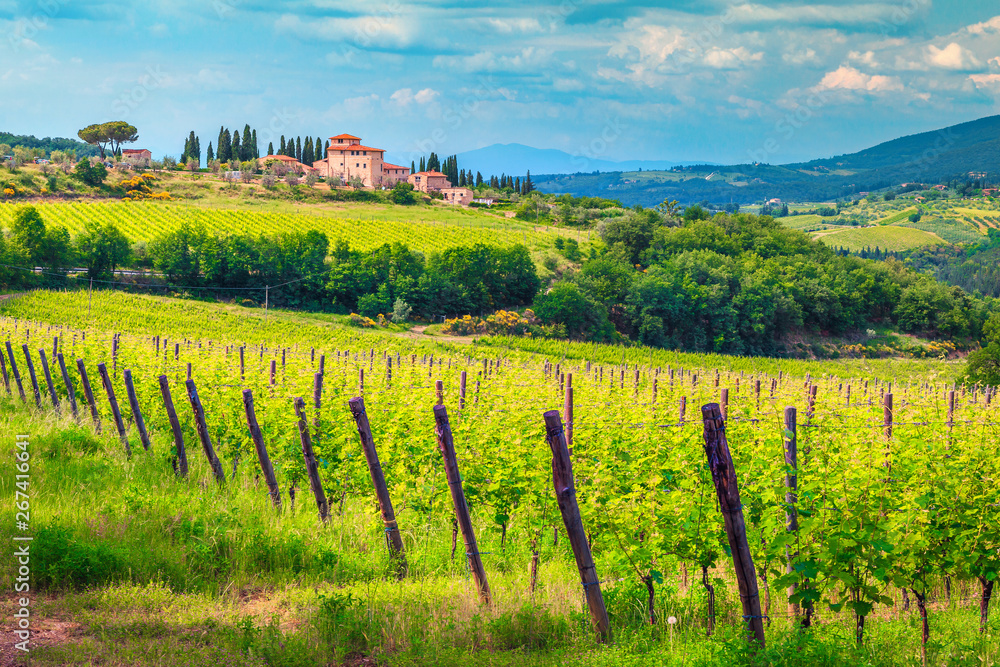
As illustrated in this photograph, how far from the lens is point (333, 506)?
7.27 metres

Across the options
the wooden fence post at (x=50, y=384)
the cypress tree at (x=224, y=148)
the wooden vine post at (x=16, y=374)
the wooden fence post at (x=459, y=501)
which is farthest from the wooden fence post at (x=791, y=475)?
the cypress tree at (x=224, y=148)

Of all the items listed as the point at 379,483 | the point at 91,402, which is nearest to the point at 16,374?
the point at 91,402

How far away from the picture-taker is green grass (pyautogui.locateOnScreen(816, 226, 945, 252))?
162m

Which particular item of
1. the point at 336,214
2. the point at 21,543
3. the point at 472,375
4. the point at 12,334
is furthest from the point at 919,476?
the point at 336,214

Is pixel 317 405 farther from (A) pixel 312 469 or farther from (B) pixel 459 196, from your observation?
(B) pixel 459 196

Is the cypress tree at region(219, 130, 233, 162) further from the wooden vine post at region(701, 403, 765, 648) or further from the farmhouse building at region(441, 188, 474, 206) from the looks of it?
the wooden vine post at region(701, 403, 765, 648)

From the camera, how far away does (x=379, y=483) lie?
18.4 feet

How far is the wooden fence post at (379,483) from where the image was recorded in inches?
217

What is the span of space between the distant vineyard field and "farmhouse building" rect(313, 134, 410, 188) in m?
20.2

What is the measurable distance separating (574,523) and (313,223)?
2903 inches

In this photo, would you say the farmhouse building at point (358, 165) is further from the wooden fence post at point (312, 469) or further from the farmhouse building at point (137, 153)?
the wooden fence post at point (312, 469)

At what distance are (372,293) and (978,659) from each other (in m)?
56.3

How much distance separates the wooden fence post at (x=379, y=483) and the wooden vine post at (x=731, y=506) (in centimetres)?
268

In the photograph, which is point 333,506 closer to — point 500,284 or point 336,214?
point 500,284
